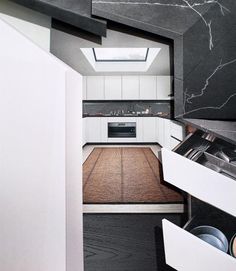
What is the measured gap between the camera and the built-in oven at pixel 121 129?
5.05m

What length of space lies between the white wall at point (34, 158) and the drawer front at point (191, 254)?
477mm

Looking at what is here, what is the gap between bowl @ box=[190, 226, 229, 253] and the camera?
1173 mm

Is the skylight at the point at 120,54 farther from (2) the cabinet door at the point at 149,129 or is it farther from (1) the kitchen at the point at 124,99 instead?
(2) the cabinet door at the point at 149,129

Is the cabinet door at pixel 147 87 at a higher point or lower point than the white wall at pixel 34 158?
higher

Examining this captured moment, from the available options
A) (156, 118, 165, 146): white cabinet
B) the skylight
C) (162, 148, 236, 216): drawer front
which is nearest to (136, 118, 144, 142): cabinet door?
(156, 118, 165, 146): white cabinet

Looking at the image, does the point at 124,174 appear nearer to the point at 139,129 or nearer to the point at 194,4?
the point at 194,4

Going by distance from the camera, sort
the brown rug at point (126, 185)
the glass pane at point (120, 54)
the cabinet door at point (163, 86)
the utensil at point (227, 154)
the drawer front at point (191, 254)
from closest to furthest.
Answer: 1. the drawer front at point (191, 254)
2. the utensil at point (227, 154)
3. the brown rug at point (126, 185)
4. the glass pane at point (120, 54)
5. the cabinet door at point (163, 86)

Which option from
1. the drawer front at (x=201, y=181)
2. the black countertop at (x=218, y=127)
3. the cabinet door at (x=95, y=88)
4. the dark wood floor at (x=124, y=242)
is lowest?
the dark wood floor at (x=124, y=242)

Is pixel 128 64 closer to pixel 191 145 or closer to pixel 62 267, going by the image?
pixel 191 145

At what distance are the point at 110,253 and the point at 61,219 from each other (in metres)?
0.45

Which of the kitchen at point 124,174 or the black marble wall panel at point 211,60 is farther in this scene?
the black marble wall panel at point 211,60

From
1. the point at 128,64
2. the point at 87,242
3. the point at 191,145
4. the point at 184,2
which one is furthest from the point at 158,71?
the point at 87,242

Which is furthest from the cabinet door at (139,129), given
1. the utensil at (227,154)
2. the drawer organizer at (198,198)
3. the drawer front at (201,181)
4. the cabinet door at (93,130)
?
the drawer front at (201,181)

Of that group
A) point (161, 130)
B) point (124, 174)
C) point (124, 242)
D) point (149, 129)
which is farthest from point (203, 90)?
point (149, 129)
